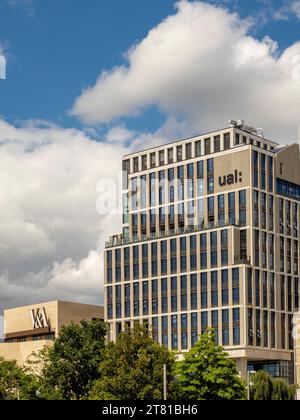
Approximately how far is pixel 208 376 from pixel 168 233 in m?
56.3

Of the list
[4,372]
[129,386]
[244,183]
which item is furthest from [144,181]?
[129,386]

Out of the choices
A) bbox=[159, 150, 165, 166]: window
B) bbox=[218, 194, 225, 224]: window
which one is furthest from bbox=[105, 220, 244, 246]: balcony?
bbox=[159, 150, 165, 166]: window

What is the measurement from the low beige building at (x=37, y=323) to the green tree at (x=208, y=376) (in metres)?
66.4

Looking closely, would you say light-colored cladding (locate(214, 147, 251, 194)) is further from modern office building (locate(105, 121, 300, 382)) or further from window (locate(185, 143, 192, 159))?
window (locate(185, 143, 192, 159))

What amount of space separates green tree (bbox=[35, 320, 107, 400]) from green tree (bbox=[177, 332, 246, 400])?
1132 centimetres

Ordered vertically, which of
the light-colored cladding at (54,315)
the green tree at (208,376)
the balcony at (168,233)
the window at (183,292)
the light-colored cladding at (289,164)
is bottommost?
the green tree at (208,376)

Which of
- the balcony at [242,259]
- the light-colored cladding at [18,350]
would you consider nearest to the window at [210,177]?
the balcony at [242,259]

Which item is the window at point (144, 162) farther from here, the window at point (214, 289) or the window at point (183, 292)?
the window at point (214, 289)

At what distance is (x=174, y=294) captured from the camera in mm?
134125

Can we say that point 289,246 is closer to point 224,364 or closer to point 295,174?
point 295,174

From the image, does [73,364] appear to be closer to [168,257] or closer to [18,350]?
[168,257]

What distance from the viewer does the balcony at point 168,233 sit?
427 ft

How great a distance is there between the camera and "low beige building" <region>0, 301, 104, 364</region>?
504 feet

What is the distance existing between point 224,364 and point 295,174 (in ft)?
198
